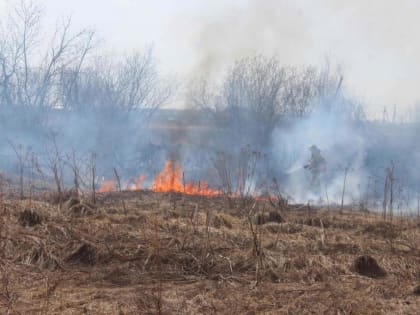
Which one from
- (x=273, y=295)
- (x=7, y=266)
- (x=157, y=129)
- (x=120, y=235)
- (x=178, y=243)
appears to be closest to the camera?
(x=273, y=295)

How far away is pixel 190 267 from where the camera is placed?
6578 mm

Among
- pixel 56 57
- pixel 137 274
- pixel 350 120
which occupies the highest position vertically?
pixel 56 57

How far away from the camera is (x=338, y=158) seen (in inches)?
1146

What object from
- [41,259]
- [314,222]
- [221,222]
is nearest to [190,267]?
[41,259]

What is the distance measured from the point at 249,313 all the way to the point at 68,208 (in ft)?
18.5

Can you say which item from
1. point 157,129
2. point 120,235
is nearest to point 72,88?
point 157,129

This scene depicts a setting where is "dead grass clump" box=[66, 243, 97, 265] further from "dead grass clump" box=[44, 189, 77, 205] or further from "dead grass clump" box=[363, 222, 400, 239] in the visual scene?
"dead grass clump" box=[363, 222, 400, 239]

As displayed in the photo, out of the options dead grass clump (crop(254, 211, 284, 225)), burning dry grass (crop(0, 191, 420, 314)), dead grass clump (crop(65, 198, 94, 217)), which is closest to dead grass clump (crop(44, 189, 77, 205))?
dead grass clump (crop(65, 198, 94, 217))

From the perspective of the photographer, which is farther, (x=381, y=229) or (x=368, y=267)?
(x=381, y=229)

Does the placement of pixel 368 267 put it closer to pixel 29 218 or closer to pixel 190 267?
pixel 190 267

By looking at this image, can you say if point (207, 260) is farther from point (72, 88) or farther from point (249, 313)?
point (72, 88)

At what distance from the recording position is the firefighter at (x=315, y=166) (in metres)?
22.8

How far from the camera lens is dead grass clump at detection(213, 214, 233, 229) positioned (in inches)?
374

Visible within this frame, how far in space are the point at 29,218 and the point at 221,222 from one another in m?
3.61
